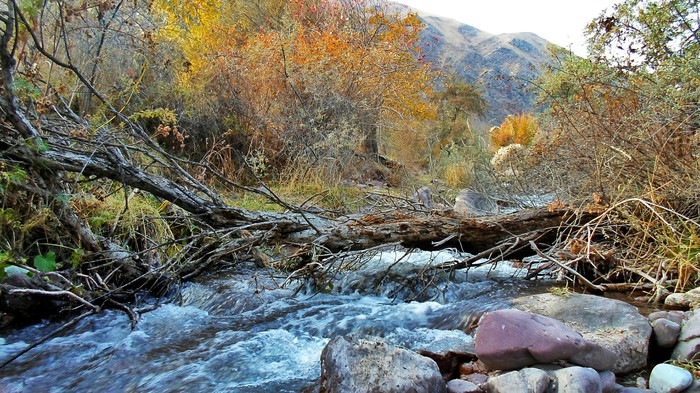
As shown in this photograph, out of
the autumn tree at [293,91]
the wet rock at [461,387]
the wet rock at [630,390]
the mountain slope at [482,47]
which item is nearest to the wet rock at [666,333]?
the wet rock at [630,390]

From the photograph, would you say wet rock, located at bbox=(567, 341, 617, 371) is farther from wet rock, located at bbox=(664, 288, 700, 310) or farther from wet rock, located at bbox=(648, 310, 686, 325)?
wet rock, located at bbox=(664, 288, 700, 310)

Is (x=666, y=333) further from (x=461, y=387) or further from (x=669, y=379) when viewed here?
(x=461, y=387)

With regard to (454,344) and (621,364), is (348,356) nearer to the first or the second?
(454,344)

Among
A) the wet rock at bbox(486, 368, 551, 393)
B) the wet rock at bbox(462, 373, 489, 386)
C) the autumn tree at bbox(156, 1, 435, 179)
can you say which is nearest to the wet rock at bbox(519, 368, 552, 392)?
the wet rock at bbox(486, 368, 551, 393)

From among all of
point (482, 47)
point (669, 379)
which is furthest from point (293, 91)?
point (482, 47)

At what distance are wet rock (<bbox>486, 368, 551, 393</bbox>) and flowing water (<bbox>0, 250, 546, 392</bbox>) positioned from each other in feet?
1.36

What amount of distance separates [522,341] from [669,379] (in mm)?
530

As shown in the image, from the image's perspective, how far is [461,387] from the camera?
73.8 inches

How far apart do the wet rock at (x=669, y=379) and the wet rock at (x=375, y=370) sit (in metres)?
0.80

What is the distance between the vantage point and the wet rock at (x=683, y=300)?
2.44 meters

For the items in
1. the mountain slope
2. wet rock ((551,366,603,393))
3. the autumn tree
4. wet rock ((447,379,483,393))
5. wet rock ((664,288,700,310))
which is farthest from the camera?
the mountain slope

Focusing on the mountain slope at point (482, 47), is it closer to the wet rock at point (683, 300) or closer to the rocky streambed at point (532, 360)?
the wet rock at point (683, 300)

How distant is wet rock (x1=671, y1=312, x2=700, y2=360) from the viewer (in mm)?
1972

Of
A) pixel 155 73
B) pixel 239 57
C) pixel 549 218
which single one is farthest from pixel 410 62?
pixel 549 218
